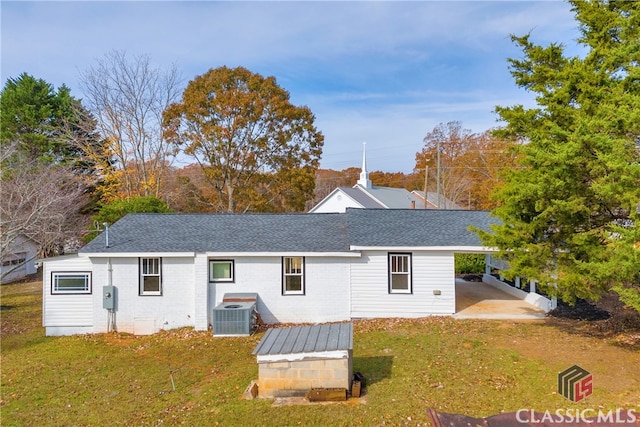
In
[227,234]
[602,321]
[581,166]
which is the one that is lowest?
[602,321]

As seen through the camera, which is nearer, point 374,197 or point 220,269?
point 220,269

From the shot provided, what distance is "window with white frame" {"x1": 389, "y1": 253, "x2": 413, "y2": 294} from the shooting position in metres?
13.6

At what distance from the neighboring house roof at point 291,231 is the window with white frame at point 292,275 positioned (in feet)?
1.66

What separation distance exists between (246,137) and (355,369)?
21851 millimetres

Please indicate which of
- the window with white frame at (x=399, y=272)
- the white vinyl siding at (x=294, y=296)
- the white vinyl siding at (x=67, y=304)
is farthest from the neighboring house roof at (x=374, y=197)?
the white vinyl siding at (x=67, y=304)

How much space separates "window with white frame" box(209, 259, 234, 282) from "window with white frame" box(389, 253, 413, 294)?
554cm

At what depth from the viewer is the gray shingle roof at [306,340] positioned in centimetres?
768

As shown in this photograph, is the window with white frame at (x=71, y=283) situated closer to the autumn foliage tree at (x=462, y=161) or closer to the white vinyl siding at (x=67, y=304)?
the white vinyl siding at (x=67, y=304)

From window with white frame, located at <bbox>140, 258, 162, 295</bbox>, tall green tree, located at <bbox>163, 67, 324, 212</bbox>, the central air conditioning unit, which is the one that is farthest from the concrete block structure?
tall green tree, located at <bbox>163, 67, 324, 212</bbox>

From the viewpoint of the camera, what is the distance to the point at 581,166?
29.2 ft

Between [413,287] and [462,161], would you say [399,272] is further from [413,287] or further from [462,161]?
[462,161]

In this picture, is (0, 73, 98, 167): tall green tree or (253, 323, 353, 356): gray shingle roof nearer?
(253, 323, 353, 356): gray shingle roof

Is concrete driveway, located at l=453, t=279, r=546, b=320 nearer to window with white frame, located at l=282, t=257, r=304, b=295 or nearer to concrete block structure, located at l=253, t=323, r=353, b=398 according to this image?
window with white frame, located at l=282, t=257, r=304, b=295

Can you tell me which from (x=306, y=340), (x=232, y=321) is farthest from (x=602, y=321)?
(x=232, y=321)
